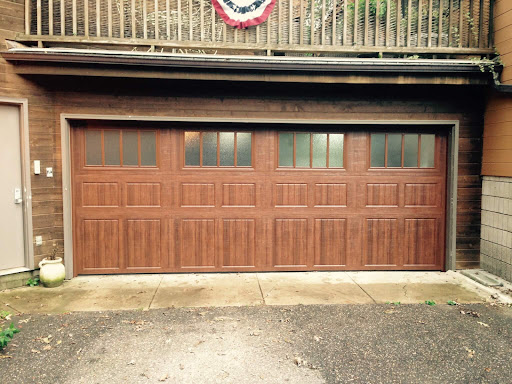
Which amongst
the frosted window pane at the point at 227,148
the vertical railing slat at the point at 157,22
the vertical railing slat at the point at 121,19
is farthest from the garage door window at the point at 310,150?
the vertical railing slat at the point at 121,19

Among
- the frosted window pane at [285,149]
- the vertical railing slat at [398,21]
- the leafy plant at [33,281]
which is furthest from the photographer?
the frosted window pane at [285,149]

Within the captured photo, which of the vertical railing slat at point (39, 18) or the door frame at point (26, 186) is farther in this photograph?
the door frame at point (26, 186)

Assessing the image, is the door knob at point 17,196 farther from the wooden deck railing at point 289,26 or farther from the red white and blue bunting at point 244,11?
the red white and blue bunting at point 244,11

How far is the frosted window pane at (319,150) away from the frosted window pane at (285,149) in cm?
40

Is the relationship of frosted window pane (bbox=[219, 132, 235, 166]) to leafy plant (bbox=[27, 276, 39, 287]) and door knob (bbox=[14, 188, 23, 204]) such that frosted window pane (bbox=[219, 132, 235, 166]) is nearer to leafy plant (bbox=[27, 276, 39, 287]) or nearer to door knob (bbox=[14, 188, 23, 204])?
door knob (bbox=[14, 188, 23, 204])

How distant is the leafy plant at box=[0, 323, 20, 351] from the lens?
335 centimetres

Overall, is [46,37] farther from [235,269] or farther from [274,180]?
[235,269]

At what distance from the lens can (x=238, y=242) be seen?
5.75 meters

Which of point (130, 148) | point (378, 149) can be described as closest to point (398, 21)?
point (378, 149)

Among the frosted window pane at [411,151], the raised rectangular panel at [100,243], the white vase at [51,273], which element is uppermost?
the frosted window pane at [411,151]

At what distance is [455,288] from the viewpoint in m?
5.09

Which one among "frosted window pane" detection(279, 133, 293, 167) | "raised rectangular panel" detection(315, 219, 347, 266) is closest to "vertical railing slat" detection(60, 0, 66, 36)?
"frosted window pane" detection(279, 133, 293, 167)

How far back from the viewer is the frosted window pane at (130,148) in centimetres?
556

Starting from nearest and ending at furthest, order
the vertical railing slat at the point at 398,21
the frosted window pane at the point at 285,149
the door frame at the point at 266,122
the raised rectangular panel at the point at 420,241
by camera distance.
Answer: the vertical railing slat at the point at 398,21 → the door frame at the point at 266,122 → the frosted window pane at the point at 285,149 → the raised rectangular panel at the point at 420,241
